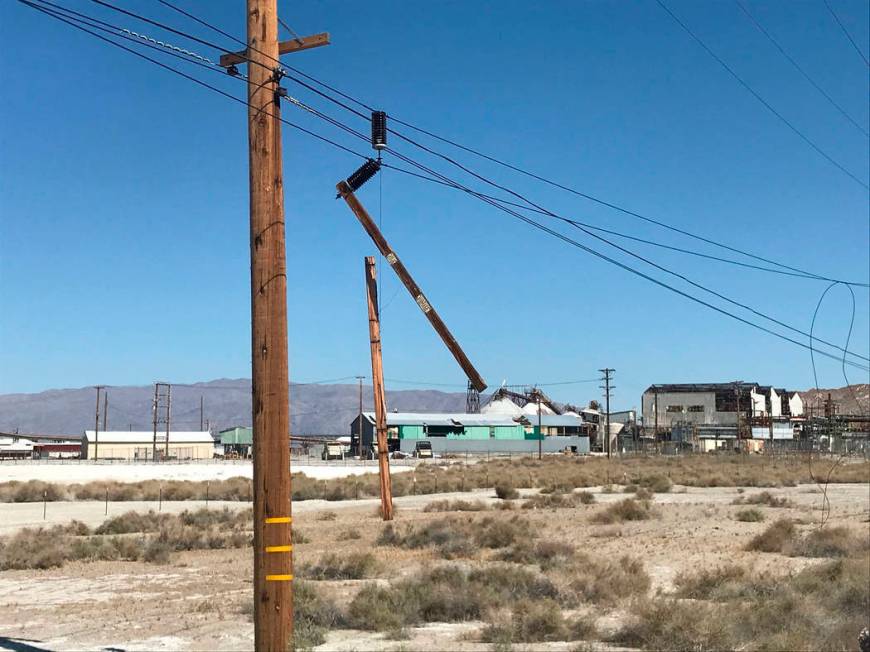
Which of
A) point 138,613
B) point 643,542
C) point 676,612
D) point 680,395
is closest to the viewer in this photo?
point 676,612

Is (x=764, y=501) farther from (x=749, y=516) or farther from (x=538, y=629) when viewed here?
(x=538, y=629)

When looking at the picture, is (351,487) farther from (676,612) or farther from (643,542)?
(676,612)

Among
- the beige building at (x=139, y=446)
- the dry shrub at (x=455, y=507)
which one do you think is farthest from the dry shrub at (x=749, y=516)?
the beige building at (x=139, y=446)

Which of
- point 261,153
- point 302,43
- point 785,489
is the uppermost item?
point 302,43

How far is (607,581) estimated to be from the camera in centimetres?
1744

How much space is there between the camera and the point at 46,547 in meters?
25.4

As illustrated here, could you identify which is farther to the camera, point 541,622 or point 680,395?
point 680,395

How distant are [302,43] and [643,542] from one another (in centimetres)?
2063

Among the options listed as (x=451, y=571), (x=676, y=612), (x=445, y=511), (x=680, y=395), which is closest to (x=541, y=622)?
(x=676, y=612)

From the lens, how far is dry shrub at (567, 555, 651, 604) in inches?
657

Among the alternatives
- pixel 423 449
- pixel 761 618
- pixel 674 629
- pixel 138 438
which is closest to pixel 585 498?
pixel 761 618

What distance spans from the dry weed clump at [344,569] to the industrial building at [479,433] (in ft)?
357

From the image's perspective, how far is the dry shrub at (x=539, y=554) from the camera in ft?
71.4

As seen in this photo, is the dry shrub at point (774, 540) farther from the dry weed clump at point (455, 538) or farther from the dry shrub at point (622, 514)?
the dry shrub at point (622, 514)
